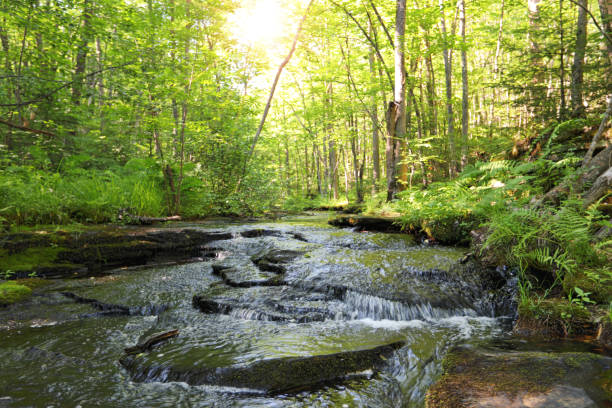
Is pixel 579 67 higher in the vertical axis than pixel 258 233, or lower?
higher

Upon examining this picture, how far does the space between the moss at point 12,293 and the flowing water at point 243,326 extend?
179 millimetres

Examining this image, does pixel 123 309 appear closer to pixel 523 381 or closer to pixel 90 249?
pixel 90 249

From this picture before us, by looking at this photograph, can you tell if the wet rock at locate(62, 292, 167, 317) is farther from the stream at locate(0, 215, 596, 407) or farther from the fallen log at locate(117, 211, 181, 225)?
the fallen log at locate(117, 211, 181, 225)

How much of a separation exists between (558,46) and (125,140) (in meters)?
15.4

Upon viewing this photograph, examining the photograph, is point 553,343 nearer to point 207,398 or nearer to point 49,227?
point 207,398

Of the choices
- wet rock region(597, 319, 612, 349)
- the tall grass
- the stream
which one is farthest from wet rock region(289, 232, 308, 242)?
wet rock region(597, 319, 612, 349)

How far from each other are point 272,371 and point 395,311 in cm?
195

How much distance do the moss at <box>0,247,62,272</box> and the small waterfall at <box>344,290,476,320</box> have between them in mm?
5496

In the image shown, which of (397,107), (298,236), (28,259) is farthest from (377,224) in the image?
(28,259)

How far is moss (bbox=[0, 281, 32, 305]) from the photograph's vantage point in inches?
158

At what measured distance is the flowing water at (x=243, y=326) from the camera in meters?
2.37

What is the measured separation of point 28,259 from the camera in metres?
5.22

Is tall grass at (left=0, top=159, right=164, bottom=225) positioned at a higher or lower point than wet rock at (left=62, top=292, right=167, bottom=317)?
higher

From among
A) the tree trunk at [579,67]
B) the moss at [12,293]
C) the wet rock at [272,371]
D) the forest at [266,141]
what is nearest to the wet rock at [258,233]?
the forest at [266,141]
